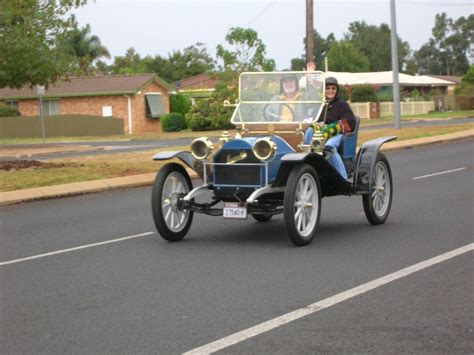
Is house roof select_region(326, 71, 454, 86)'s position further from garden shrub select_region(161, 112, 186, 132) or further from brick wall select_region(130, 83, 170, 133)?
garden shrub select_region(161, 112, 186, 132)

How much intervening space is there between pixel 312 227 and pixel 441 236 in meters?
1.53

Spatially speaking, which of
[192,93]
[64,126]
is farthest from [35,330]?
[192,93]

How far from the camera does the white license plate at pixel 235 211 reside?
9484 millimetres

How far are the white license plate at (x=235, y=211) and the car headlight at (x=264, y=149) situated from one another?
0.62 meters

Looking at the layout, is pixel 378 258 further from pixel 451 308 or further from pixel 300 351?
pixel 300 351

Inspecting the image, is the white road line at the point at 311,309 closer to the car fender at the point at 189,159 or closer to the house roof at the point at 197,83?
the car fender at the point at 189,159

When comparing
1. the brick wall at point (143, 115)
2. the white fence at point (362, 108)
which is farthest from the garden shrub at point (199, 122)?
the white fence at point (362, 108)

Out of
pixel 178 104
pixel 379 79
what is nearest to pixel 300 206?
pixel 178 104

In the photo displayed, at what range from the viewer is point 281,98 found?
1079 cm

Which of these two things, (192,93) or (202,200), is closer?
(202,200)

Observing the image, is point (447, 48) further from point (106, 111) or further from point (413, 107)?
point (106, 111)

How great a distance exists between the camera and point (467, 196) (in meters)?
13.8

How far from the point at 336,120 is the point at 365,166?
2.19 ft

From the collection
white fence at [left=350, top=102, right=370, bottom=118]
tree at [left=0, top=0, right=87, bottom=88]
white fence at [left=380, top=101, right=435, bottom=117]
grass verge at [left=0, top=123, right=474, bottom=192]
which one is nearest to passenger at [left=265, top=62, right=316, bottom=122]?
grass verge at [left=0, top=123, right=474, bottom=192]
